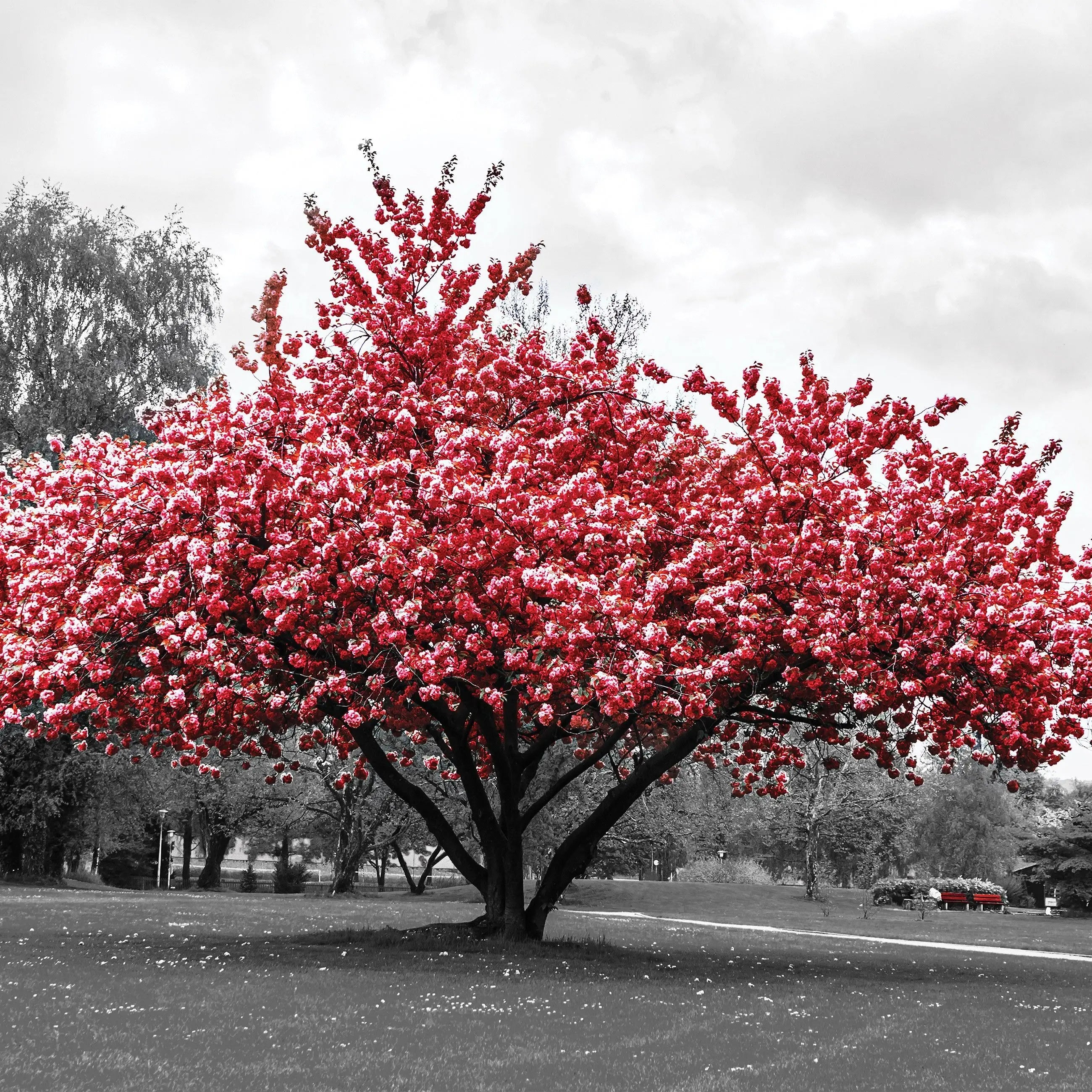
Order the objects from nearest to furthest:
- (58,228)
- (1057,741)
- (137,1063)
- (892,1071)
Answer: (137,1063), (892,1071), (1057,741), (58,228)

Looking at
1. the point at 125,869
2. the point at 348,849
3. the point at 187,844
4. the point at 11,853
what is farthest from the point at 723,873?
the point at 11,853

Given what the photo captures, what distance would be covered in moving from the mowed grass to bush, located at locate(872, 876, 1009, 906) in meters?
25.6

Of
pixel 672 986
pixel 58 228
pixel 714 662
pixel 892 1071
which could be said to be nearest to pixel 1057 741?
pixel 714 662

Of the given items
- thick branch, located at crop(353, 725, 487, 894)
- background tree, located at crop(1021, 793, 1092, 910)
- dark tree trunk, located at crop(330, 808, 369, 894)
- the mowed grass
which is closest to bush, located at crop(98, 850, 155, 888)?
dark tree trunk, located at crop(330, 808, 369, 894)

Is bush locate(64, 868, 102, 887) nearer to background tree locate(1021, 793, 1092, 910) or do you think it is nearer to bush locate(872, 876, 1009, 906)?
bush locate(872, 876, 1009, 906)

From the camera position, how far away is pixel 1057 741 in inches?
523

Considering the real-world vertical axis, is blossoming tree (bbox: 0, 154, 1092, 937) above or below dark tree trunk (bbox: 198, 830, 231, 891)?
above

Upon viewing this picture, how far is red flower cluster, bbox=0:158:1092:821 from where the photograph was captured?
1190 cm

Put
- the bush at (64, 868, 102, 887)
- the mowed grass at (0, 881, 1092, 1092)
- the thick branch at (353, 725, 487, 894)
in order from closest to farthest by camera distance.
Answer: the mowed grass at (0, 881, 1092, 1092) → the thick branch at (353, 725, 487, 894) → the bush at (64, 868, 102, 887)

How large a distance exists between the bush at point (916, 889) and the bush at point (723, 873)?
9647 mm

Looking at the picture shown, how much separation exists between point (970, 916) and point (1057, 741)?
26412 millimetres

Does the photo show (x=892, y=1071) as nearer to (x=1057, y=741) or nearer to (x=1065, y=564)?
(x=1057, y=741)

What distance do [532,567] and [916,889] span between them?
121 ft

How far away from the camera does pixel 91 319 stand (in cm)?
2880
